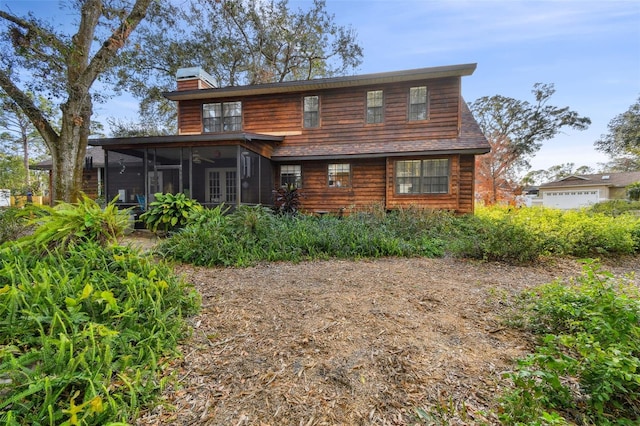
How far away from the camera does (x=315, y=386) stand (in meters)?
1.70

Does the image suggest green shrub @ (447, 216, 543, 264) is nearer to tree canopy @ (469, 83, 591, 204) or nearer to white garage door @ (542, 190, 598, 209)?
tree canopy @ (469, 83, 591, 204)

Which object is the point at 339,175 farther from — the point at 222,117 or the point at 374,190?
the point at 222,117

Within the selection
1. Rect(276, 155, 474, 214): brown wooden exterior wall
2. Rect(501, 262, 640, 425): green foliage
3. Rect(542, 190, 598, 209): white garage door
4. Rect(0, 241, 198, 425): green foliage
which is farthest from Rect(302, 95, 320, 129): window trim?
Rect(542, 190, 598, 209): white garage door

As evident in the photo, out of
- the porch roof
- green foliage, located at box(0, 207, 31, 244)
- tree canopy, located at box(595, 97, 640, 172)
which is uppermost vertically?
tree canopy, located at box(595, 97, 640, 172)

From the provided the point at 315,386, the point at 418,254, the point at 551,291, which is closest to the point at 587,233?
the point at 418,254

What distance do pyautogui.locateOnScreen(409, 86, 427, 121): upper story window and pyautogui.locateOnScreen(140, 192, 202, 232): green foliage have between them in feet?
26.7

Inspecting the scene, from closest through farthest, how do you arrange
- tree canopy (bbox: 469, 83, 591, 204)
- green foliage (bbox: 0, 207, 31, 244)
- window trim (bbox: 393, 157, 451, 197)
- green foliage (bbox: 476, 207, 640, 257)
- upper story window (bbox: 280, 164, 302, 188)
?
green foliage (bbox: 0, 207, 31, 244) < green foliage (bbox: 476, 207, 640, 257) < window trim (bbox: 393, 157, 451, 197) < upper story window (bbox: 280, 164, 302, 188) < tree canopy (bbox: 469, 83, 591, 204)

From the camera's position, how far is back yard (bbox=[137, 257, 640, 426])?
153 cm

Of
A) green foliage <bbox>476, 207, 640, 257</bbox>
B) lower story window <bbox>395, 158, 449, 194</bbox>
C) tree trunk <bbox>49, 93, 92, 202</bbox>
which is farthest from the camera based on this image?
lower story window <bbox>395, 158, 449, 194</bbox>

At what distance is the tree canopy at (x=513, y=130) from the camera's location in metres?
19.4

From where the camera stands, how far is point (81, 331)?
1.83 meters

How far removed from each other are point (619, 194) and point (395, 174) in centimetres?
2794

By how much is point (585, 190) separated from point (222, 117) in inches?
1236

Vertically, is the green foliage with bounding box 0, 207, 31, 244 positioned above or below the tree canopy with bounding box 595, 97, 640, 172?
below
